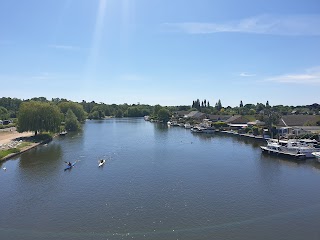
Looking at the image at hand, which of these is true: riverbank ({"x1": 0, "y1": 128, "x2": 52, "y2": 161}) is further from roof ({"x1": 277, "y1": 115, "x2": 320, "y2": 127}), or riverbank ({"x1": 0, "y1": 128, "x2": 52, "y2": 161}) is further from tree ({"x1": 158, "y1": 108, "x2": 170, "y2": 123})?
tree ({"x1": 158, "y1": 108, "x2": 170, "y2": 123})

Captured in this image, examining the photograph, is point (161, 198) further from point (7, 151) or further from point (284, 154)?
point (7, 151)

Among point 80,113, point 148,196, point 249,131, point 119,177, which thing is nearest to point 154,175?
point 119,177

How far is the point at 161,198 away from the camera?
25.0 meters

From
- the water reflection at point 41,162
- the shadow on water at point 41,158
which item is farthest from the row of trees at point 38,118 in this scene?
the water reflection at point 41,162

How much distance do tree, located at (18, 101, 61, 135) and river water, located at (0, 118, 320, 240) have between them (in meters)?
19.2

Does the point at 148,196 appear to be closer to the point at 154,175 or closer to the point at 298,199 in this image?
the point at 154,175

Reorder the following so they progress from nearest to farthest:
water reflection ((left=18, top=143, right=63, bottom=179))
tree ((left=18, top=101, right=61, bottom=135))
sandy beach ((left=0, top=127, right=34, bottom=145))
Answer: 1. water reflection ((left=18, top=143, right=63, bottom=179))
2. sandy beach ((left=0, top=127, right=34, bottom=145))
3. tree ((left=18, top=101, right=61, bottom=135))

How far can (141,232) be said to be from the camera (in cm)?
1906

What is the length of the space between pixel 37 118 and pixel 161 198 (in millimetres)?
44423

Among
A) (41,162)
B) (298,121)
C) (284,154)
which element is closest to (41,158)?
(41,162)

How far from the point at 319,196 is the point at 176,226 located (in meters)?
13.7

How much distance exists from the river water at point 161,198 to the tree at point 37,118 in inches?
755

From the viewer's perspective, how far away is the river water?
19312mm

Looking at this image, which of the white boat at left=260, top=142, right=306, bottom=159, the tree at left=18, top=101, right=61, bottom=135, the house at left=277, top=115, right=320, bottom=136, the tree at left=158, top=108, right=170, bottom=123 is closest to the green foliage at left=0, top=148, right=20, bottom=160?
the tree at left=18, top=101, right=61, bottom=135
